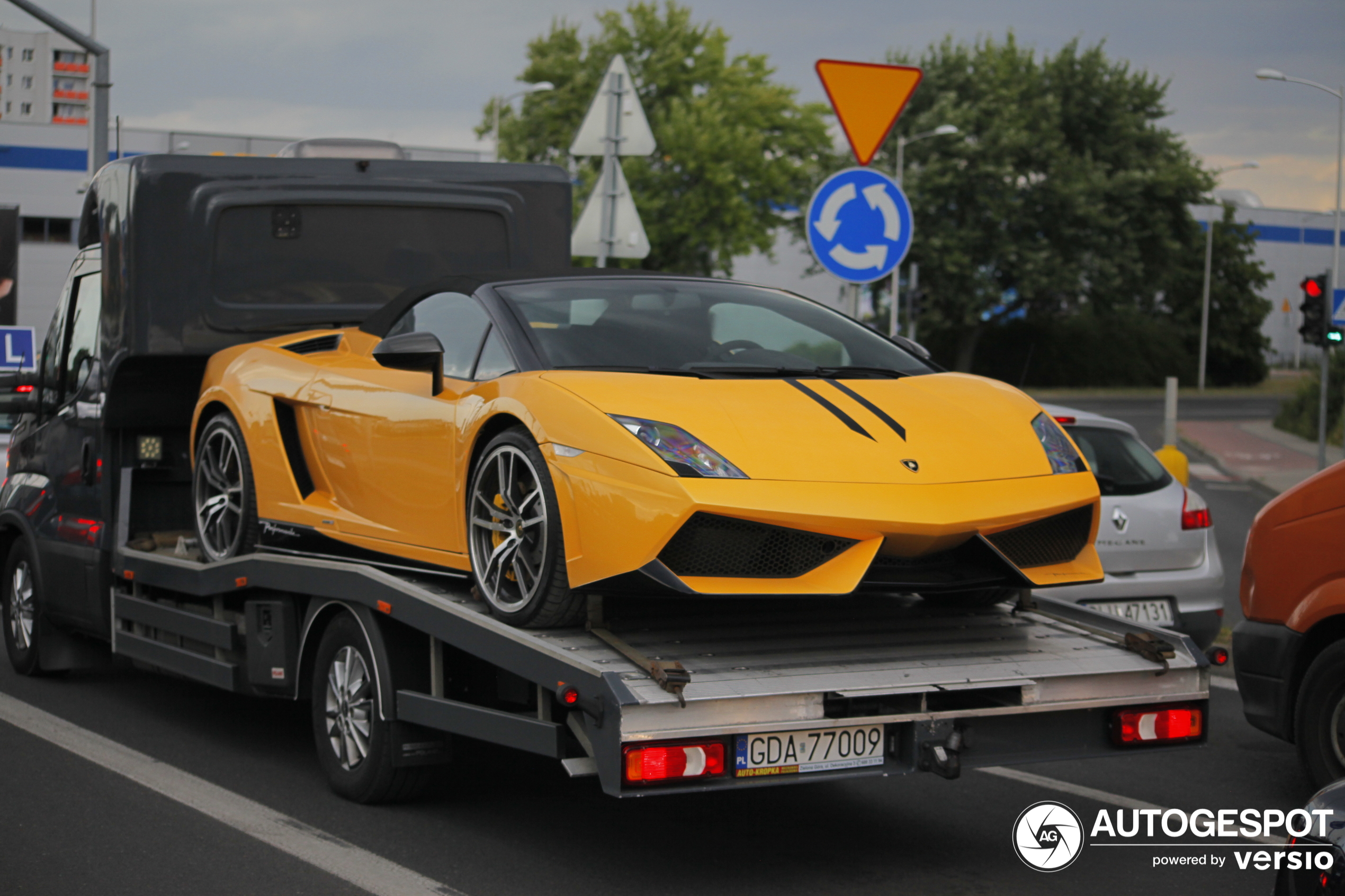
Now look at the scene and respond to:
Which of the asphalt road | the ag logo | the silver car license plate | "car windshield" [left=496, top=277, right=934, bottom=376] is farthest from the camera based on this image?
the silver car license plate

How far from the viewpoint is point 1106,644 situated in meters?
5.15

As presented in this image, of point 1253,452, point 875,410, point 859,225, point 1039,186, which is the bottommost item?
point 1253,452

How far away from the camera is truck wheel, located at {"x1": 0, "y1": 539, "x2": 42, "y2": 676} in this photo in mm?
8328

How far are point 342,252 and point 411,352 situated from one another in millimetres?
2659

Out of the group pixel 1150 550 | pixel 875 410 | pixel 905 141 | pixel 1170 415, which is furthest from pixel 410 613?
pixel 905 141

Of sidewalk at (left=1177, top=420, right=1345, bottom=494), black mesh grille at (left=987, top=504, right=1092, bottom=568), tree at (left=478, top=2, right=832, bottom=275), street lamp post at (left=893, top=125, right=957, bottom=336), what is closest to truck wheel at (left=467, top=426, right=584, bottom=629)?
black mesh grille at (left=987, top=504, right=1092, bottom=568)

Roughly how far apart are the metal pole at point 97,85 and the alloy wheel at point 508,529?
14544 mm

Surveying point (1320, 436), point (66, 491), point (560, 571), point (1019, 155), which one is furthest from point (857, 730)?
point (1019, 155)

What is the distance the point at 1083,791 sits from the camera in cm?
582

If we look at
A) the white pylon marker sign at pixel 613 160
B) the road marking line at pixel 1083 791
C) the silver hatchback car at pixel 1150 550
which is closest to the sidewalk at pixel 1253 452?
the silver hatchback car at pixel 1150 550

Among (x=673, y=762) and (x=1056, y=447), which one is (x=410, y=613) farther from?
(x=1056, y=447)

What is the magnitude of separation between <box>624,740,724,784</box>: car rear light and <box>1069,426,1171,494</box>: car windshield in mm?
4397

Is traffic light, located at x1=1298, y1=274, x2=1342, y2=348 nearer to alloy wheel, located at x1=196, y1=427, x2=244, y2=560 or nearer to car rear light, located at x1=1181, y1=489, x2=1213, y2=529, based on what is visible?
car rear light, located at x1=1181, y1=489, x2=1213, y2=529

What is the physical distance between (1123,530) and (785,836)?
3351mm
